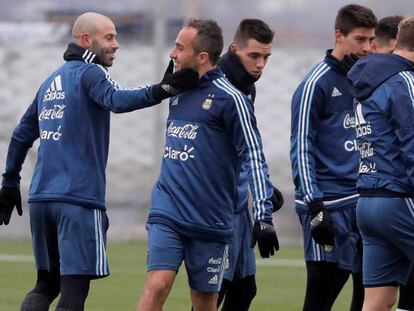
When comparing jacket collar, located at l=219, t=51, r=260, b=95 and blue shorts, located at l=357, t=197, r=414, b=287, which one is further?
jacket collar, located at l=219, t=51, r=260, b=95

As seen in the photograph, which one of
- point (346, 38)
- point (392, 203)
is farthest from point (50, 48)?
point (392, 203)

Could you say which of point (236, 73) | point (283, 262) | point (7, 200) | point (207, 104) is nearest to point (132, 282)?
point (283, 262)

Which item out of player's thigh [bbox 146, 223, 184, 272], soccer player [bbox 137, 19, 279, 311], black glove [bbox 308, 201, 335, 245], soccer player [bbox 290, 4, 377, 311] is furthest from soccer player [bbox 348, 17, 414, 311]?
player's thigh [bbox 146, 223, 184, 272]

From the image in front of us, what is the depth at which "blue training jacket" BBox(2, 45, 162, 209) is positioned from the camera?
9.32 m

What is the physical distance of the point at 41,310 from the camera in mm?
9438

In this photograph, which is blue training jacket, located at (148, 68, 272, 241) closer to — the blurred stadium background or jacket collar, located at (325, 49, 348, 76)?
jacket collar, located at (325, 49, 348, 76)

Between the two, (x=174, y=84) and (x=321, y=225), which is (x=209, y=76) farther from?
(x=321, y=225)

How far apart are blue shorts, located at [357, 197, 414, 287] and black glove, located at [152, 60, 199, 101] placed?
50.7 inches

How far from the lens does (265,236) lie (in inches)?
354

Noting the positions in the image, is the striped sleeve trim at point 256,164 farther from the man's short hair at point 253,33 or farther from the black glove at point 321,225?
the man's short hair at point 253,33

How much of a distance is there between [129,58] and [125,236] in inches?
92.7

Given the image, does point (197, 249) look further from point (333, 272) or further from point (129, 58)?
point (129, 58)

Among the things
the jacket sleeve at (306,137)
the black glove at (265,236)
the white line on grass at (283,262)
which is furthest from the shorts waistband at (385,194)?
the white line on grass at (283,262)

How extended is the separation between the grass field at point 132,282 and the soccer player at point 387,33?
3.10 meters
